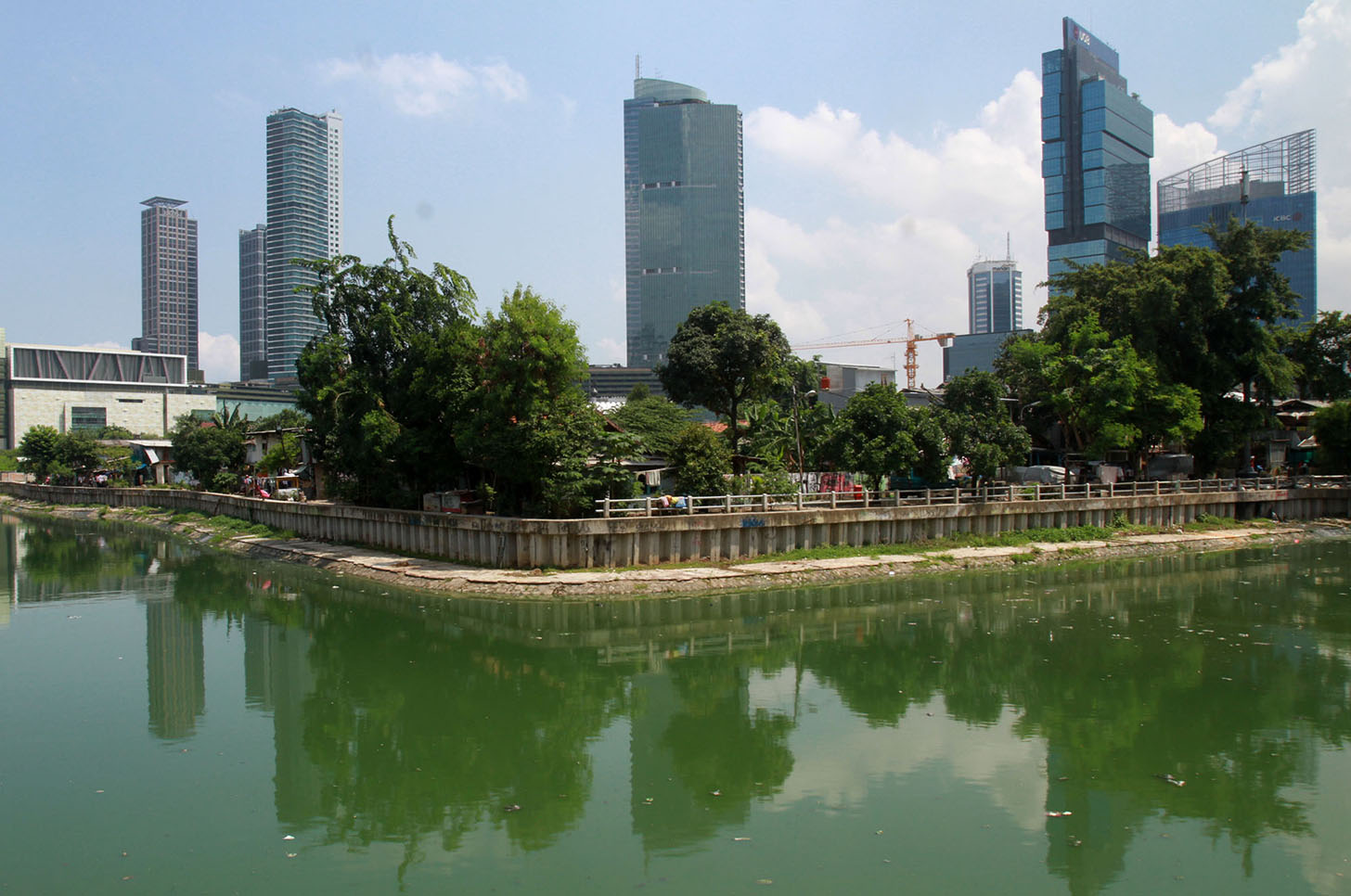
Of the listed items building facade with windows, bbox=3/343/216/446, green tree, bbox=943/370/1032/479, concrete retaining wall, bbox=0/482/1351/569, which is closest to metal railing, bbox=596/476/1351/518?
concrete retaining wall, bbox=0/482/1351/569

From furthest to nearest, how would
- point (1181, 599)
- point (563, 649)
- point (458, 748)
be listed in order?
point (1181, 599) → point (563, 649) → point (458, 748)

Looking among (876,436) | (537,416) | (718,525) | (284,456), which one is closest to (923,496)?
(876,436)

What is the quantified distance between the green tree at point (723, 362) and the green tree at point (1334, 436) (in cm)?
3736

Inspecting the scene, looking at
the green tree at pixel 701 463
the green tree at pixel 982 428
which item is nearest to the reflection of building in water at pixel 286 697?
the green tree at pixel 701 463

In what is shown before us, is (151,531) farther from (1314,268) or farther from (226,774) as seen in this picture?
(1314,268)

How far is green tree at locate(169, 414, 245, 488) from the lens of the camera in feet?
221

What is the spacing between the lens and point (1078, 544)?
139ft

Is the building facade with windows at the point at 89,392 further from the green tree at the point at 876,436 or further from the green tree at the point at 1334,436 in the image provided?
the green tree at the point at 1334,436

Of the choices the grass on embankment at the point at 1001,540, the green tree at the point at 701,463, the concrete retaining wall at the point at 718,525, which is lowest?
the grass on embankment at the point at 1001,540

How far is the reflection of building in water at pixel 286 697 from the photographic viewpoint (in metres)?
14.6

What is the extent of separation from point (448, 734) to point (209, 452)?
58.6 meters

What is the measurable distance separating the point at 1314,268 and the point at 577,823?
7848 inches

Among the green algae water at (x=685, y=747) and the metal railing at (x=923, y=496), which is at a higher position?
the metal railing at (x=923, y=496)

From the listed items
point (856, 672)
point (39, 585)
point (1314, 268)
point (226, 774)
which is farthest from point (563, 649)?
point (1314, 268)
